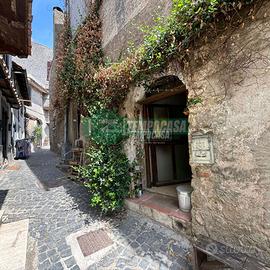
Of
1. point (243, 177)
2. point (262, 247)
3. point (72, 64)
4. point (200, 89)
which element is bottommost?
point (262, 247)

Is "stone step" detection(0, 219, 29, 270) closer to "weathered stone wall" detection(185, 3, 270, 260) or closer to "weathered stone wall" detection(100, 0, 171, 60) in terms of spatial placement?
"weathered stone wall" detection(185, 3, 270, 260)

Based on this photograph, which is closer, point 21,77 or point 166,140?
point 166,140

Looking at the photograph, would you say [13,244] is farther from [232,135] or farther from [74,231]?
[232,135]

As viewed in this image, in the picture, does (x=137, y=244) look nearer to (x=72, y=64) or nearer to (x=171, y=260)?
(x=171, y=260)

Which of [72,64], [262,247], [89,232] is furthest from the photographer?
[72,64]

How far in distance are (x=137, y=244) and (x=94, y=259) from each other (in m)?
0.70

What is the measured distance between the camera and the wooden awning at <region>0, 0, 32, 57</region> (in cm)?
302

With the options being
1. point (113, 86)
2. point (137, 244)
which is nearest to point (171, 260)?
point (137, 244)

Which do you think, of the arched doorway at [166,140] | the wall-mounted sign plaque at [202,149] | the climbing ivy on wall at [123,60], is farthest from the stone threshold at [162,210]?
the wall-mounted sign plaque at [202,149]

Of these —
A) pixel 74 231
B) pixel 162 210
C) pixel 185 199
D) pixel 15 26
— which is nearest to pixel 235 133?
pixel 185 199

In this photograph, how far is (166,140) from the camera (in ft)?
17.2

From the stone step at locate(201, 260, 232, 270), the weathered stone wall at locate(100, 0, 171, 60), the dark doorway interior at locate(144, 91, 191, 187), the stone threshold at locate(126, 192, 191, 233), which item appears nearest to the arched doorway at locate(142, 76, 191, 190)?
the dark doorway interior at locate(144, 91, 191, 187)

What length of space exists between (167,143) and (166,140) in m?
0.09

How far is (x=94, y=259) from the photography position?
9.45 ft
